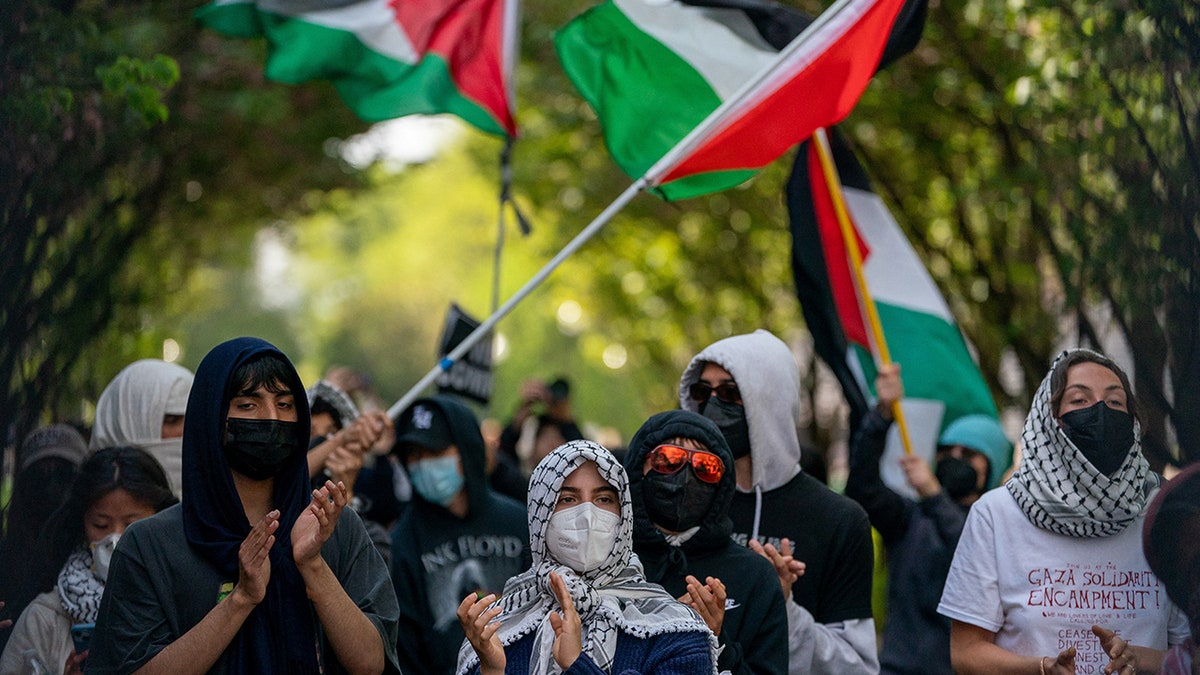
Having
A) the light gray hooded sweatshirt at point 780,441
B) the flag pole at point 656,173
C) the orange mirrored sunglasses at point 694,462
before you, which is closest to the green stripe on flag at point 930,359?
the flag pole at point 656,173

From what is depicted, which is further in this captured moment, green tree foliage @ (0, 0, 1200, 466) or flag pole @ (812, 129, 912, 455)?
flag pole @ (812, 129, 912, 455)

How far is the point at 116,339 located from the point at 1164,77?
25.3 feet

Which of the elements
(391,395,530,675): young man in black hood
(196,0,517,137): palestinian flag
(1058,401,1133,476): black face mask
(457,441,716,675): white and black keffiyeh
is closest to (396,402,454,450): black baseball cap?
(391,395,530,675): young man in black hood

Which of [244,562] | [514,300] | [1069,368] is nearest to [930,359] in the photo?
[514,300]

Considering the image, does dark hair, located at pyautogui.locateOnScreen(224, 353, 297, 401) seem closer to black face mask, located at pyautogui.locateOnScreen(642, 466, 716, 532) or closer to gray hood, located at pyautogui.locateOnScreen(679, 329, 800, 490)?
black face mask, located at pyautogui.locateOnScreen(642, 466, 716, 532)

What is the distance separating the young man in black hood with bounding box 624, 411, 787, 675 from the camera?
4.57 m

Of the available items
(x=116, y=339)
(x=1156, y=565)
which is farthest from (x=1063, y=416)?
(x=116, y=339)

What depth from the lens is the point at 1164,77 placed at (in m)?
5.22

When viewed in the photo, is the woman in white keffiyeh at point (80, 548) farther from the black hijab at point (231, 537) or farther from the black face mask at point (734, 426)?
the black face mask at point (734, 426)

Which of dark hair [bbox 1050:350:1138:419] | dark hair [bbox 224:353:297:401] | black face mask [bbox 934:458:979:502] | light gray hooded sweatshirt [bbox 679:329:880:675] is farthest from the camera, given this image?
black face mask [bbox 934:458:979:502]

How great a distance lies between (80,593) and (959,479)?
4.01 metres

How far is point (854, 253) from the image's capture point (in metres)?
6.93

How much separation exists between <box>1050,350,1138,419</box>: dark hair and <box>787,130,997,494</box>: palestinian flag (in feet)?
8.85

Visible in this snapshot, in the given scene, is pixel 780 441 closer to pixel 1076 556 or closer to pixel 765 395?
pixel 765 395
